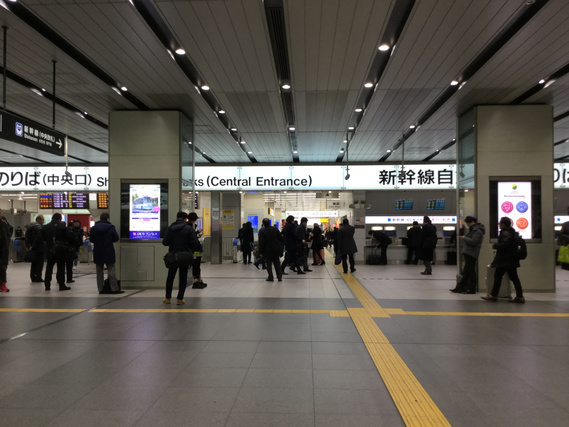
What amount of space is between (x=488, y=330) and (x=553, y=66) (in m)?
4.50

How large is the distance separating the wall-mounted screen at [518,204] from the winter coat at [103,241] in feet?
24.9

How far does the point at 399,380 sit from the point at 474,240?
4.82 meters

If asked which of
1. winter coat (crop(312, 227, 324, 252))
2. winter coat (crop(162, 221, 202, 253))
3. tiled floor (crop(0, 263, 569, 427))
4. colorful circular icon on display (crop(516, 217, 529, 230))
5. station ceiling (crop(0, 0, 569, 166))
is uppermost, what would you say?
station ceiling (crop(0, 0, 569, 166))

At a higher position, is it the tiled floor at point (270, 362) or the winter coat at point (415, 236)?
the winter coat at point (415, 236)

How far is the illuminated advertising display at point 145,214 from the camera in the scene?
28.3 feet

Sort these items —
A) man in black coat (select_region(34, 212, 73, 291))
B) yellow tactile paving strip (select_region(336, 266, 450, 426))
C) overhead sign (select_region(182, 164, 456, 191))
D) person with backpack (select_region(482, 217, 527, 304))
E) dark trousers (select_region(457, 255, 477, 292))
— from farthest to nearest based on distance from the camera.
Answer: overhead sign (select_region(182, 164, 456, 191))
man in black coat (select_region(34, 212, 73, 291))
dark trousers (select_region(457, 255, 477, 292))
person with backpack (select_region(482, 217, 527, 304))
yellow tactile paving strip (select_region(336, 266, 450, 426))

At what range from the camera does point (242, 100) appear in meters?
8.22

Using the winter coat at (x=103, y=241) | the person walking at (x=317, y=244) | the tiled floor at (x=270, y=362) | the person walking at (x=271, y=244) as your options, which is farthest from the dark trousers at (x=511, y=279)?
the winter coat at (x=103, y=241)

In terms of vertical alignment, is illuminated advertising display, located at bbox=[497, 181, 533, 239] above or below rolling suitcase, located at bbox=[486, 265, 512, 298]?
above

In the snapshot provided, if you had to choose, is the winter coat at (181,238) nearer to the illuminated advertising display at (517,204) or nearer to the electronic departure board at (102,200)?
the illuminated advertising display at (517,204)

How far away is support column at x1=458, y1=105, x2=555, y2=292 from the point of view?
815 centimetres

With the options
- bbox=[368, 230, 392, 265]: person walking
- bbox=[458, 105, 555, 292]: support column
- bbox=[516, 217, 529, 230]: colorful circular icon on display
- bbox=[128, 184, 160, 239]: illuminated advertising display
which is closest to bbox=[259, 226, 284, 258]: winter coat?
bbox=[128, 184, 160, 239]: illuminated advertising display

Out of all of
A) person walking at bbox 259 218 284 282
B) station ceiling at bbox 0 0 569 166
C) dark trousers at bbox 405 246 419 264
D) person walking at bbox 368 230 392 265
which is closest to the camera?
station ceiling at bbox 0 0 569 166

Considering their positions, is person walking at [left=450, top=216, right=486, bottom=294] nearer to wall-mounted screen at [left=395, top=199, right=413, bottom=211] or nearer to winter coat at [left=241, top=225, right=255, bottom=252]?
winter coat at [left=241, top=225, right=255, bottom=252]
